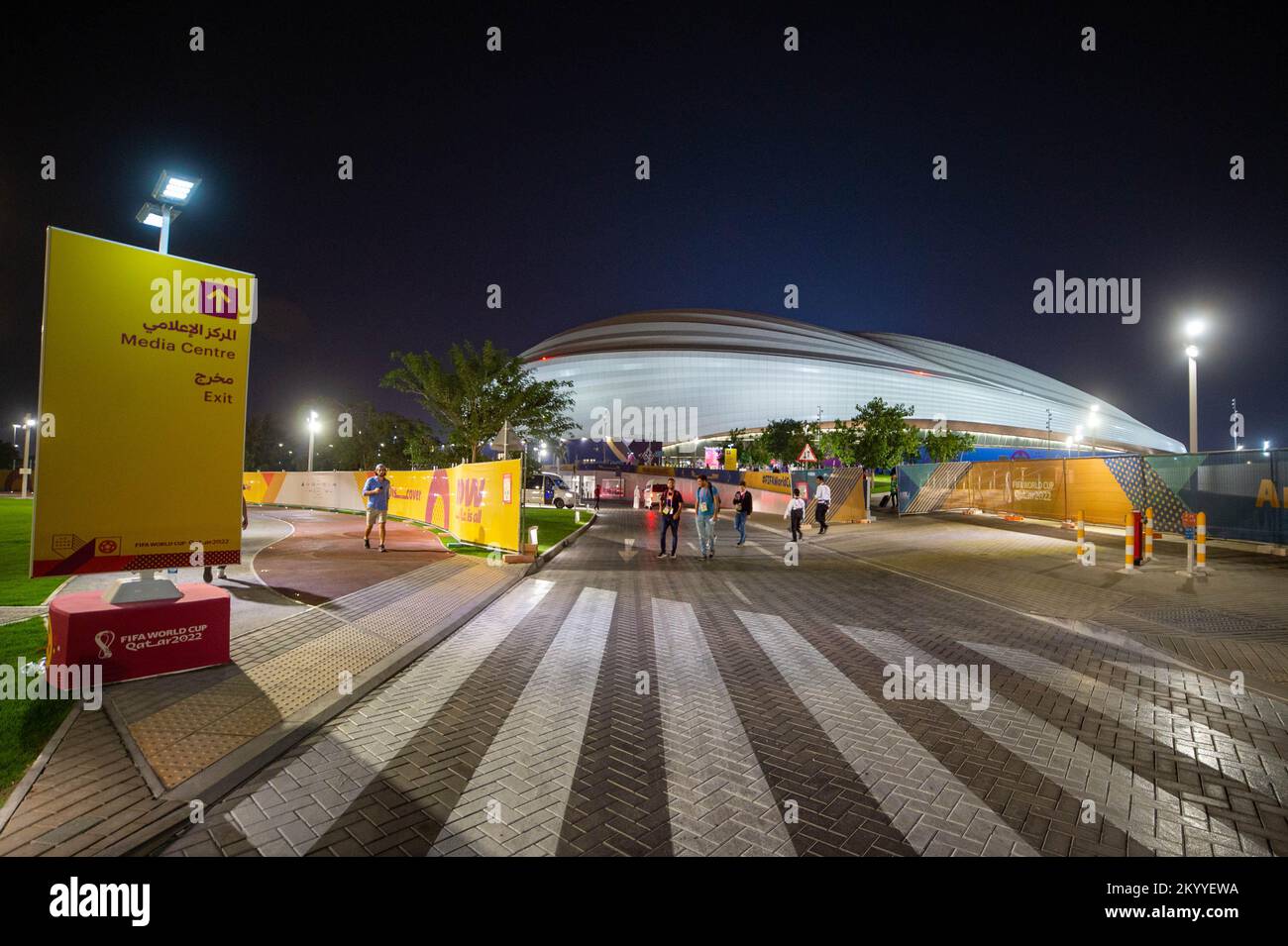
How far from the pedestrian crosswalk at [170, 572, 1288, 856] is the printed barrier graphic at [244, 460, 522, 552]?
24.4ft

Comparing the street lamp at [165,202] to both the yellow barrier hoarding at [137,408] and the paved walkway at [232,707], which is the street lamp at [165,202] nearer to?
the yellow barrier hoarding at [137,408]

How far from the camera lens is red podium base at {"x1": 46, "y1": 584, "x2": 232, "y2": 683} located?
4.77 m

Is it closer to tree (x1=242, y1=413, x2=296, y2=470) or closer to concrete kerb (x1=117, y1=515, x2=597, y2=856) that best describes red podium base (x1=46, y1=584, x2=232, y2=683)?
concrete kerb (x1=117, y1=515, x2=597, y2=856)

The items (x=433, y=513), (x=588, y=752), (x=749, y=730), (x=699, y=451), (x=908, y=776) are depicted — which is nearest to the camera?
(x=908, y=776)

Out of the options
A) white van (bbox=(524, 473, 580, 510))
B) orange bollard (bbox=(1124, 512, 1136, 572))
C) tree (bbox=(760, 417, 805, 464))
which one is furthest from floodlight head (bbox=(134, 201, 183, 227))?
tree (bbox=(760, 417, 805, 464))

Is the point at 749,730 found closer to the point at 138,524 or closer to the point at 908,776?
the point at 908,776

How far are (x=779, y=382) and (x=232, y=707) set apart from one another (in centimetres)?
10711

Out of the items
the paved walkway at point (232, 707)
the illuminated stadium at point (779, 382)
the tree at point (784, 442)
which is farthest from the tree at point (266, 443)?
the paved walkway at point (232, 707)

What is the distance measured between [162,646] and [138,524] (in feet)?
4.18

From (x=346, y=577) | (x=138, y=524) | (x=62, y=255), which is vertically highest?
(x=62, y=255)

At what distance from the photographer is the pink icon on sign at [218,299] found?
591cm

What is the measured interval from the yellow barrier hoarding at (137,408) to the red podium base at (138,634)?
0.62 meters

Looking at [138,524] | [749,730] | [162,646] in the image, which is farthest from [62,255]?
[749,730]
